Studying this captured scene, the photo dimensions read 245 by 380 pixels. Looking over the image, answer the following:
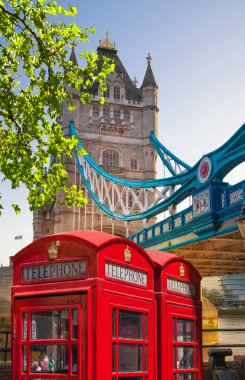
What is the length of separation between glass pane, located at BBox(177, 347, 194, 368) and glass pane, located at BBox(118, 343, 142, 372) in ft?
2.83

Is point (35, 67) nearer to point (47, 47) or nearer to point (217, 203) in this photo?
point (47, 47)

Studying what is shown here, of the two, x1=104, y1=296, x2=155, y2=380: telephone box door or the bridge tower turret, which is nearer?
x1=104, y1=296, x2=155, y2=380: telephone box door

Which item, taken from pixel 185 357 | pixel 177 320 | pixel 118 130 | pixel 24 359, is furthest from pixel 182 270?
pixel 118 130

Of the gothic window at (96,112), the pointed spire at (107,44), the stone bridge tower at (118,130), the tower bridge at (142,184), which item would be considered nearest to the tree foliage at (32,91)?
the tower bridge at (142,184)

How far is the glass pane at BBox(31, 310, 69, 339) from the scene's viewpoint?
4.84 metres

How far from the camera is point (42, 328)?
493 cm

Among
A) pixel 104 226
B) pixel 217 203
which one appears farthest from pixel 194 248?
pixel 104 226

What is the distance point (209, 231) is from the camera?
1681 cm

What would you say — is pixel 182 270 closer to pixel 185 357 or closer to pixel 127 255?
pixel 185 357

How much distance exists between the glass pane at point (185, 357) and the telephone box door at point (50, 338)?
1.66 meters

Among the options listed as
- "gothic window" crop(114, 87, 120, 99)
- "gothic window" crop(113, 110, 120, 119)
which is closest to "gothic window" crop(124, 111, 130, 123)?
"gothic window" crop(113, 110, 120, 119)

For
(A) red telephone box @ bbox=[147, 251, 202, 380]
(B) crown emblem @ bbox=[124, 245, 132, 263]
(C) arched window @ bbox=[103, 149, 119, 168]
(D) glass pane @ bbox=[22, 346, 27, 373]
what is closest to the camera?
(D) glass pane @ bbox=[22, 346, 27, 373]

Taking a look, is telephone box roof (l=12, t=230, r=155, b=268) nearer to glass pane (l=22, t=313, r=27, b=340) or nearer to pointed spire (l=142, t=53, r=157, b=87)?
glass pane (l=22, t=313, r=27, b=340)

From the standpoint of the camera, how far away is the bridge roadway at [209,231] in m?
16.0
